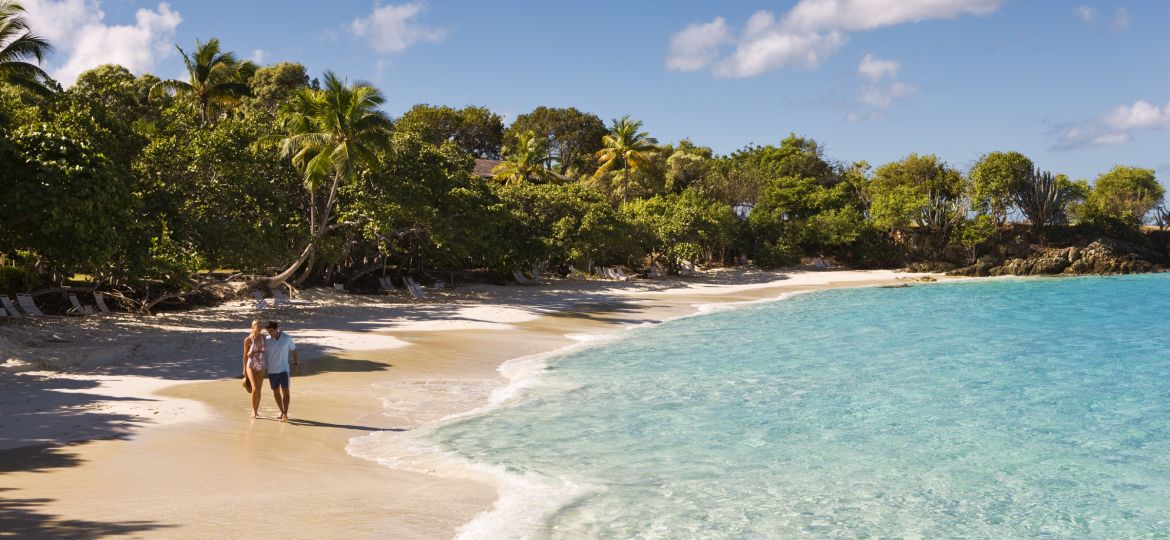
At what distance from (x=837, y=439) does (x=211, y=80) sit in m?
34.0

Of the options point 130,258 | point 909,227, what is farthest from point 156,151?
point 909,227

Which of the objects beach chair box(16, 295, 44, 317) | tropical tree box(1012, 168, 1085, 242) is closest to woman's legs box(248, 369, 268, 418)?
beach chair box(16, 295, 44, 317)

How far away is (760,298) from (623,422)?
85.2ft

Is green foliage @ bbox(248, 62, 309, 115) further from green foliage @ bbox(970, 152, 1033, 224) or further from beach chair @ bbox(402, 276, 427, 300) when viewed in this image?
green foliage @ bbox(970, 152, 1033, 224)

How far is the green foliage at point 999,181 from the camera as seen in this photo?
59719 millimetres

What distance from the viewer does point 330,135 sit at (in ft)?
84.3

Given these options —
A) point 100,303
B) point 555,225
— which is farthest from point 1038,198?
point 100,303

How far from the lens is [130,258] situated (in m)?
18.7

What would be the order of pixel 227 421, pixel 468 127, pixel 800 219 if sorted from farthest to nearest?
pixel 468 127 → pixel 800 219 → pixel 227 421

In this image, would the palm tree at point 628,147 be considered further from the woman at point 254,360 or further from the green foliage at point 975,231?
the woman at point 254,360

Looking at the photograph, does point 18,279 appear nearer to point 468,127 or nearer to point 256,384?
point 256,384

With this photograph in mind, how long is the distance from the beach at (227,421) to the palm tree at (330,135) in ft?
13.9

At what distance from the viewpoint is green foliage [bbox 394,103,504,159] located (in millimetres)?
70875

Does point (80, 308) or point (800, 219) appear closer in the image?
point (80, 308)
